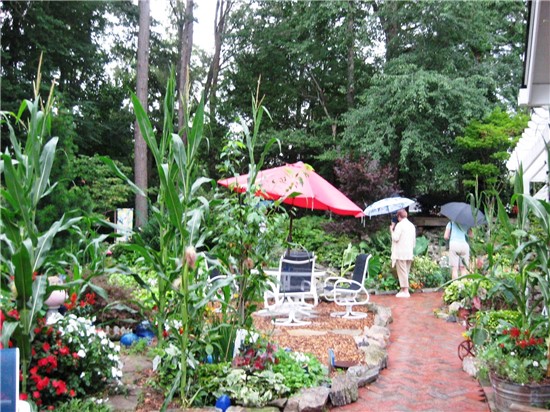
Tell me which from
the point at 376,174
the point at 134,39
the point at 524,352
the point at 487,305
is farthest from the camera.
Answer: the point at 134,39

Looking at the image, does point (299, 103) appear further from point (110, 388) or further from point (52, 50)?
point (110, 388)

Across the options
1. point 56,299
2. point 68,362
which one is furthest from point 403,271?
point 68,362

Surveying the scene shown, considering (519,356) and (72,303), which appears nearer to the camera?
(519,356)

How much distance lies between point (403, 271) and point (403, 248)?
18.0 inches

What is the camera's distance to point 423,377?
4.79m

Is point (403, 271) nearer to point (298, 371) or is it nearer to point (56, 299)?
point (298, 371)

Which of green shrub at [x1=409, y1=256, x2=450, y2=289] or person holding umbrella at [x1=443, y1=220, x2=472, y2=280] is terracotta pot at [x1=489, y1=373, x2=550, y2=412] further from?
green shrub at [x1=409, y1=256, x2=450, y2=289]

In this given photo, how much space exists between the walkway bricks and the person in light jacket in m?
2.17

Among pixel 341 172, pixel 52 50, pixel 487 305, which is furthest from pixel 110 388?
pixel 52 50

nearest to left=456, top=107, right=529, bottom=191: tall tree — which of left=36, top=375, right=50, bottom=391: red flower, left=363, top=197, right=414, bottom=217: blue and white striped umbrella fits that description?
left=363, top=197, right=414, bottom=217: blue and white striped umbrella

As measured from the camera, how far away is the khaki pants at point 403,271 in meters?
9.62

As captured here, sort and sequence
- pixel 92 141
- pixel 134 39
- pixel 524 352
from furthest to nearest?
pixel 134 39 < pixel 92 141 < pixel 524 352

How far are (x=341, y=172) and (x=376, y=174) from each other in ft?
2.74

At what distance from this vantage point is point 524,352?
11.9ft
